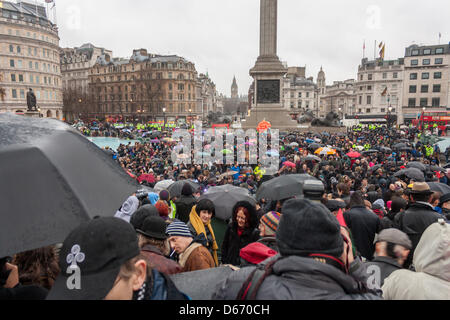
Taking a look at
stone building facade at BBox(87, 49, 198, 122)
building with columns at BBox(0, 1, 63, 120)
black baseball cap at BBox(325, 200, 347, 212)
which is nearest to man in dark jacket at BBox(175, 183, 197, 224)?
black baseball cap at BBox(325, 200, 347, 212)

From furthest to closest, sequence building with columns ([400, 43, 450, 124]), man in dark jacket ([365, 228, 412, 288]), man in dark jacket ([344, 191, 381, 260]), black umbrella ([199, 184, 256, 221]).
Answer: building with columns ([400, 43, 450, 124])
black umbrella ([199, 184, 256, 221])
man in dark jacket ([344, 191, 381, 260])
man in dark jacket ([365, 228, 412, 288])

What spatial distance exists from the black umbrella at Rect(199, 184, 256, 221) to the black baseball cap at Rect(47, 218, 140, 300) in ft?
12.8

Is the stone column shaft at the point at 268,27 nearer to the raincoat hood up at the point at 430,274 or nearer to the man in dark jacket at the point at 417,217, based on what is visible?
the man in dark jacket at the point at 417,217

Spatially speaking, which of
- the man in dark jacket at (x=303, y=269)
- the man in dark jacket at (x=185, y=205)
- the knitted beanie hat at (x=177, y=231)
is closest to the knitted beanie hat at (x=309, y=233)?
the man in dark jacket at (x=303, y=269)

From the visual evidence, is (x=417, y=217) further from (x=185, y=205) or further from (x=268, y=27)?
(x=268, y=27)

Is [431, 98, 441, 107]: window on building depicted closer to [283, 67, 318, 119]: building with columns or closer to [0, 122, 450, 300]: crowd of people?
[283, 67, 318, 119]: building with columns

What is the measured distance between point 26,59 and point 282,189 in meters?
76.9

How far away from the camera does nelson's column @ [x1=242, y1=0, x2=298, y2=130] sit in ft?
116

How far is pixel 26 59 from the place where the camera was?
6575cm

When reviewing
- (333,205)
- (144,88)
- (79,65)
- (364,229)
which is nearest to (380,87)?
(144,88)

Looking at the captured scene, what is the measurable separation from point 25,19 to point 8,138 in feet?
269

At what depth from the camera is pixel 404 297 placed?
2.47 metres

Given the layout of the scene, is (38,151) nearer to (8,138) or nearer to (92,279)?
(8,138)

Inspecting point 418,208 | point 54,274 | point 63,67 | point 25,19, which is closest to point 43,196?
point 54,274
